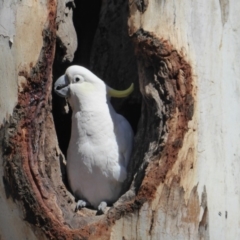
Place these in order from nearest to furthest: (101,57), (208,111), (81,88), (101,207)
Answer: (208,111), (101,207), (81,88), (101,57)

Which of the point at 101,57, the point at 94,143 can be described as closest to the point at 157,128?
the point at 94,143

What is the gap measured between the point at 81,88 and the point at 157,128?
1.15ft

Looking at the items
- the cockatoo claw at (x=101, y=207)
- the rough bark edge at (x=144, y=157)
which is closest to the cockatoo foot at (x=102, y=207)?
the cockatoo claw at (x=101, y=207)

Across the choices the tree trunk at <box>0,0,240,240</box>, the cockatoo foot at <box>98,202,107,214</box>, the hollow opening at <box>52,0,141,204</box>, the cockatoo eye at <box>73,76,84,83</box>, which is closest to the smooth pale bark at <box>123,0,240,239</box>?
the tree trunk at <box>0,0,240,240</box>

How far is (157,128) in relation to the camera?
224 cm

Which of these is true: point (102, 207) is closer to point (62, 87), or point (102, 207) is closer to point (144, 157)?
point (144, 157)

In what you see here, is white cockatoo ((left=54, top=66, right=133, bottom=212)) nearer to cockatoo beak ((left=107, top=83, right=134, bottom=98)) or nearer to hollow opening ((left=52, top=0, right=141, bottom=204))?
cockatoo beak ((left=107, top=83, right=134, bottom=98))

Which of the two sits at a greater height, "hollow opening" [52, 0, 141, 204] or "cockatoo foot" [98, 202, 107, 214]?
"hollow opening" [52, 0, 141, 204]

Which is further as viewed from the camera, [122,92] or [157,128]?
[122,92]

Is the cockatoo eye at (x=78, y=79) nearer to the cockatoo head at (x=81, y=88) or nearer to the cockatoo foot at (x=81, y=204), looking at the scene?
the cockatoo head at (x=81, y=88)

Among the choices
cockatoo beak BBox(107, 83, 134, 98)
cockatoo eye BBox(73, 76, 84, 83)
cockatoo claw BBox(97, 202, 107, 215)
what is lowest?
cockatoo claw BBox(97, 202, 107, 215)

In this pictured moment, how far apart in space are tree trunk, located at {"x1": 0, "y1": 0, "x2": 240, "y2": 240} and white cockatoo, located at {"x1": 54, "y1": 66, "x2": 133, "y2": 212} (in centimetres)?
12

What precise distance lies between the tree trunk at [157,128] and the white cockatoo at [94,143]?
12cm

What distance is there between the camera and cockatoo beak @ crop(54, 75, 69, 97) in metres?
2.49
